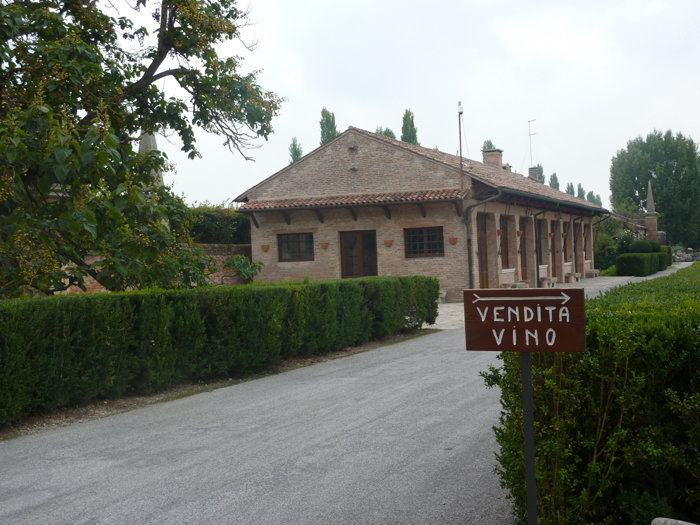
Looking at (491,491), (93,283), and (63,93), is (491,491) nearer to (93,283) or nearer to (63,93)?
(63,93)

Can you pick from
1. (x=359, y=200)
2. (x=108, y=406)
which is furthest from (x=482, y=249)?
(x=108, y=406)

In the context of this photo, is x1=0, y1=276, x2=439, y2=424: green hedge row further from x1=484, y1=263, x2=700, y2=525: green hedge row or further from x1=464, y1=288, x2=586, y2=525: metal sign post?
x1=484, y1=263, x2=700, y2=525: green hedge row

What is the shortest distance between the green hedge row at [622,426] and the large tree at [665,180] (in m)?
56.9

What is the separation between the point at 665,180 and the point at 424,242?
139ft

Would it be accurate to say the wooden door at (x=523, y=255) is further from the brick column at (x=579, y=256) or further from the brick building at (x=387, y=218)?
the brick column at (x=579, y=256)

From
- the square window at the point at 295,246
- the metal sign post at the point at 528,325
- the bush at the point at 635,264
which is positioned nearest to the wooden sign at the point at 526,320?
the metal sign post at the point at 528,325

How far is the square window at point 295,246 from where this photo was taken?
2622 cm

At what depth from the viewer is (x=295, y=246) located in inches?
1041

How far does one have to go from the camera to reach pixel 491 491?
4.40 meters

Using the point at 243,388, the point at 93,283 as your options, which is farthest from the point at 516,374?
the point at 93,283

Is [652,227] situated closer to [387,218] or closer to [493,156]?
[493,156]

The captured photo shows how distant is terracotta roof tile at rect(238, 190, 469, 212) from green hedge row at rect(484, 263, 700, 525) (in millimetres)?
19650

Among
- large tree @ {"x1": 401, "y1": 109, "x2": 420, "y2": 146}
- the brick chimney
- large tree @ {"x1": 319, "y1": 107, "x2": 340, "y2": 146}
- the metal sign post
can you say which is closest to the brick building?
the brick chimney

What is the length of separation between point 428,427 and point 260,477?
1923 mm
